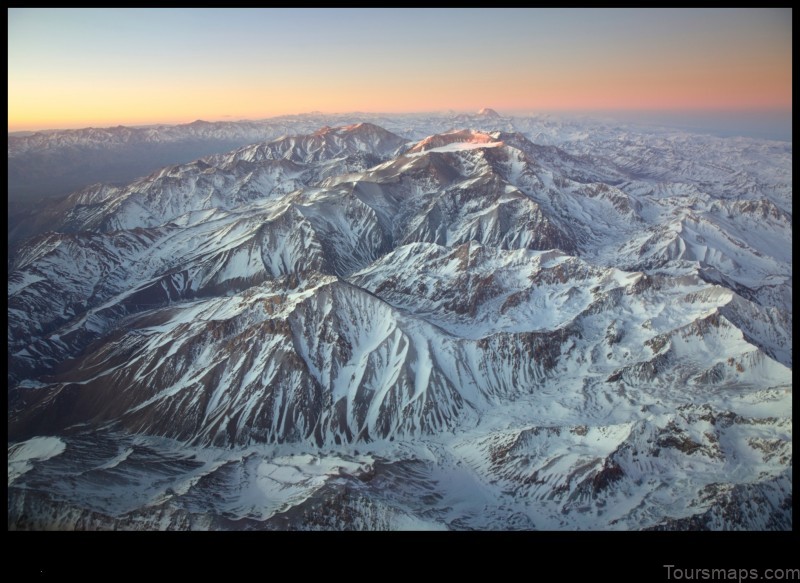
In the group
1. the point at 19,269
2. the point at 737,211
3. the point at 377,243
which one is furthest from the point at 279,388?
the point at 737,211

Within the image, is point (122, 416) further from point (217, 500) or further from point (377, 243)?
point (377, 243)

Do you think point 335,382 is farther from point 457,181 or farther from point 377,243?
point 457,181

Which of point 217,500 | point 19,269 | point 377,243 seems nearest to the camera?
point 217,500
